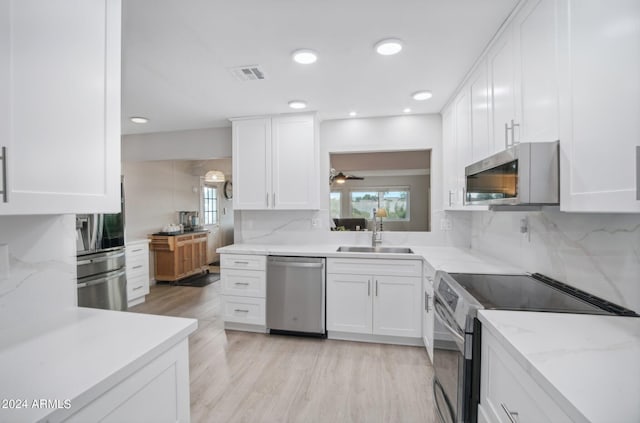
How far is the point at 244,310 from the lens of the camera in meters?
3.07

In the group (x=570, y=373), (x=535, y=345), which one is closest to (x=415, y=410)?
(x=535, y=345)

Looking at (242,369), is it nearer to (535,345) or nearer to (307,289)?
(307,289)

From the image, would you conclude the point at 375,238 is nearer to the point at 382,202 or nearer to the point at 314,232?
the point at 382,202

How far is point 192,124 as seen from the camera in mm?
3551

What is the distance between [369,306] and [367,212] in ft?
3.93

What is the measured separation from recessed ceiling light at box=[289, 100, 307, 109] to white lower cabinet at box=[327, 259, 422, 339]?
1.59m

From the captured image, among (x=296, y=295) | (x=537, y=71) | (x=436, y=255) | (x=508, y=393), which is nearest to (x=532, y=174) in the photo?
(x=537, y=71)

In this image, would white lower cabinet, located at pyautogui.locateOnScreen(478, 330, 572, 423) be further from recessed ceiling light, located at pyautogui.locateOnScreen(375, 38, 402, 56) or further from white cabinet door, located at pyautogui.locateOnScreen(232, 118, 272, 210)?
white cabinet door, located at pyautogui.locateOnScreen(232, 118, 272, 210)

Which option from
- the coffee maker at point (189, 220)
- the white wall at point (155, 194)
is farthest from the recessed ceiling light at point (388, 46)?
the coffee maker at point (189, 220)

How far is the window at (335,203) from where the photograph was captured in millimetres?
3561

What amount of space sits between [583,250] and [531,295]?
33 centimetres

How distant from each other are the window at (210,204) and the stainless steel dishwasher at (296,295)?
433cm

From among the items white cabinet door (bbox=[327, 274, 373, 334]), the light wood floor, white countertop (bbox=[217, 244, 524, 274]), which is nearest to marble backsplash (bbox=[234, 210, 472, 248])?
white countertop (bbox=[217, 244, 524, 274])

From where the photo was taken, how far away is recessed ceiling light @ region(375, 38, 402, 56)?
1.78 meters
